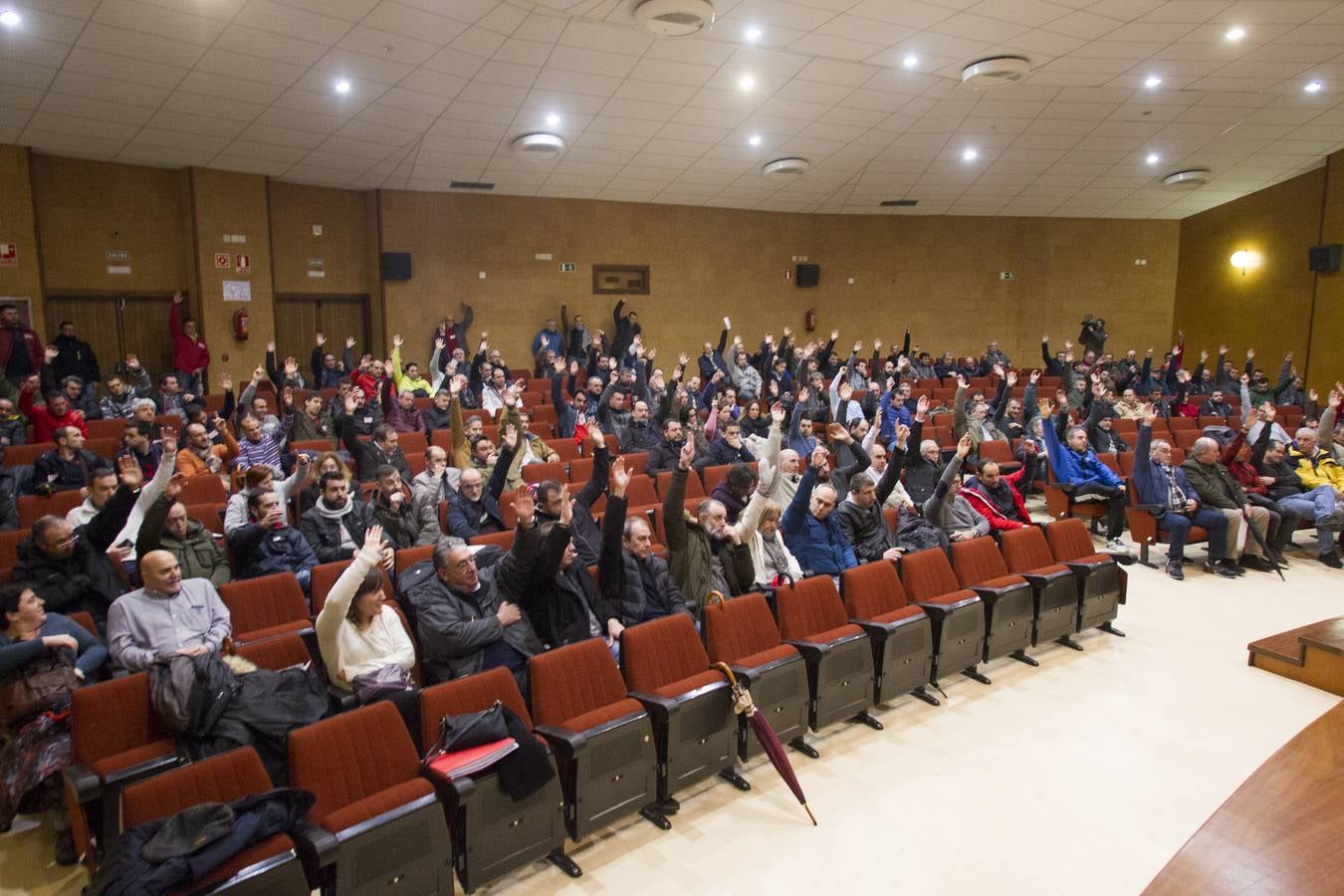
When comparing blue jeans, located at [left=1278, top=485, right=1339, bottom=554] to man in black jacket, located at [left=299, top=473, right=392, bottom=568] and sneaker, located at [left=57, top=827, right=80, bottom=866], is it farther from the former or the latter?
sneaker, located at [left=57, top=827, right=80, bottom=866]

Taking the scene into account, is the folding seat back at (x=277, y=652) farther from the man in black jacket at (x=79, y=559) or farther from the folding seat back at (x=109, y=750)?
the man in black jacket at (x=79, y=559)

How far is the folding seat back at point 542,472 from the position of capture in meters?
6.61

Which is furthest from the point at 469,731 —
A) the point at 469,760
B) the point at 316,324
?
the point at 316,324

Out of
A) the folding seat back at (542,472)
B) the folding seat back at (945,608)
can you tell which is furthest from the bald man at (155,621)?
the folding seat back at (945,608)

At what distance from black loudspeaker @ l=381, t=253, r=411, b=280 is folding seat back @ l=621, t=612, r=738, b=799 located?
29.8 feet

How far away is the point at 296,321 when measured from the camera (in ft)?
38.1

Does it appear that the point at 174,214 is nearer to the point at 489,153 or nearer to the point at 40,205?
the point at 40,205

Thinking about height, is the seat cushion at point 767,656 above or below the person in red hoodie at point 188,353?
below

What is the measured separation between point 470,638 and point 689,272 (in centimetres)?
1139

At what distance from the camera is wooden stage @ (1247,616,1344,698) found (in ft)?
16.1

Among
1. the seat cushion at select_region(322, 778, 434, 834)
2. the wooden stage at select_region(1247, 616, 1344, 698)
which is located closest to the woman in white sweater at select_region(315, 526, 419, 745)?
the seat cushion at select_region(322, 778, 434, 834)

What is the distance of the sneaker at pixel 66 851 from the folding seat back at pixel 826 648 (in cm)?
308

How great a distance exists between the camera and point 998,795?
385cm

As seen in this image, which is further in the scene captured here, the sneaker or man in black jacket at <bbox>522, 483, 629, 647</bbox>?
man in black jacket at <bbox>522, 483, 629, 647</bbox>
